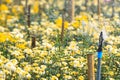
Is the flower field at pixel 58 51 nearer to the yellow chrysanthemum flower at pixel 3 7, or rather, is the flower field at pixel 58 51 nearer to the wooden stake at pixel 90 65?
the wooden stake at pixel 90 65

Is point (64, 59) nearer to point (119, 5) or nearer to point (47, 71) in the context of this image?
point (47, 71)

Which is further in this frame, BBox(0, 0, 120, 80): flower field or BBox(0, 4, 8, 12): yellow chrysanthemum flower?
BBox(0, 4, 8, 12): yellow chrysanthemum flower

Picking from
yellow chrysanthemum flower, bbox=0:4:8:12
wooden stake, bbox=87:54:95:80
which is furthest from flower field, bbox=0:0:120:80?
yellow chrysanthemum flower, bbox=0:4:8:12

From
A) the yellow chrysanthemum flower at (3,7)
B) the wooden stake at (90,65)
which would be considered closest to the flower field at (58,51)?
the wooden stake at (90,65)

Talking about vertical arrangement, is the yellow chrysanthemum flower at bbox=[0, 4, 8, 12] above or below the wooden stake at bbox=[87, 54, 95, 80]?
below

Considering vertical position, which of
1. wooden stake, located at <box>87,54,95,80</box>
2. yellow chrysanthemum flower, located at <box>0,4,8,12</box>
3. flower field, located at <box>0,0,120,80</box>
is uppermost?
wooden stake, located at <box>87,54,95,80</box>

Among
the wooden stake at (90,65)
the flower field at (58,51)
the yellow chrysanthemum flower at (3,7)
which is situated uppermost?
the wooden stake at (90,65)

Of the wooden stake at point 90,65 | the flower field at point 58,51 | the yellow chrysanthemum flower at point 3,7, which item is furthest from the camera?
the yellow chrysanthemum flower at point 3,7

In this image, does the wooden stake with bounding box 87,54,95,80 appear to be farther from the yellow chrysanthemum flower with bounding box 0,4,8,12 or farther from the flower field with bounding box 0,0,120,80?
the yellow chrysanthemum flower with bounding box 0,4,8,12

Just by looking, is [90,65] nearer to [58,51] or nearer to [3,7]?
[58,51]

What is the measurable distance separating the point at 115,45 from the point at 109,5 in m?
7.85

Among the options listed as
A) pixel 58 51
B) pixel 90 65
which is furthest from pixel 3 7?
pixel 90 65

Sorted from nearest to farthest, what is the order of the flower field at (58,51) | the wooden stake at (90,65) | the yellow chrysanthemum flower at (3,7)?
1. the wooden stake at (90,65)
2. the flower field at (58,51)
3. the yellow chrysanthemum flower at (3,7)

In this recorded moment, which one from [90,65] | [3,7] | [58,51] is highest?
[90,65]
